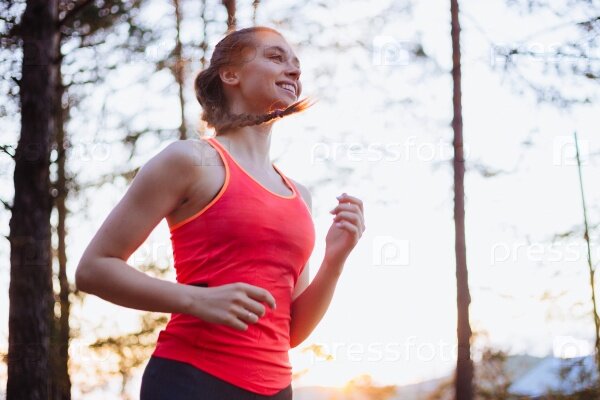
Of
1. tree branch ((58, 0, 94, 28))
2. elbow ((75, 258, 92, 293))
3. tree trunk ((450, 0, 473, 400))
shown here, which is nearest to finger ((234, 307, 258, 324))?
elbow ((75, 258, 92, 293))

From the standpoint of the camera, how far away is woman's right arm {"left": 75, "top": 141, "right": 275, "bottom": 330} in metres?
1.54

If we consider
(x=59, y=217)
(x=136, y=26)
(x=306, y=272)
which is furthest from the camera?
(x=59, y=217)

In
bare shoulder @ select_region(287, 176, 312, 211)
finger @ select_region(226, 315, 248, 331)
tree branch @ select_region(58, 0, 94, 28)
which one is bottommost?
finger @ select_region(226, 315, 248, 331)

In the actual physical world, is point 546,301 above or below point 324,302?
above

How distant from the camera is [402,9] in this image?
A: 9219 mm

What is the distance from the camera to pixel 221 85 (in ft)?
7.19

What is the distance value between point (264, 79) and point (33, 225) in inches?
A: 156

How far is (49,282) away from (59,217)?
6304 mm

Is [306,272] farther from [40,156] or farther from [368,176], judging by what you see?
[368,176]

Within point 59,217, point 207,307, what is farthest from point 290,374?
point 59,217

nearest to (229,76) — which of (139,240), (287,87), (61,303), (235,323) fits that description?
(287,87)

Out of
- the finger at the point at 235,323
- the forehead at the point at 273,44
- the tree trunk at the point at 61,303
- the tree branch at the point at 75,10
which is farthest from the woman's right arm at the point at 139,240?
the tree trunk at the point at 61,303

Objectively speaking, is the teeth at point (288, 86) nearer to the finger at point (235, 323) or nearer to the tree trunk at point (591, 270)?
the finger at point (235, 323)

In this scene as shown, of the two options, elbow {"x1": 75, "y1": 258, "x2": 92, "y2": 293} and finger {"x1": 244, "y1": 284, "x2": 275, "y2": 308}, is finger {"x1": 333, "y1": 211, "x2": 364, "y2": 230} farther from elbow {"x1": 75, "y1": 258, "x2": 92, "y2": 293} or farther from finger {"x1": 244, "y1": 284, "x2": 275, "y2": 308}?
elbow {"x1": 75, "y1": 258, "x2": 92, "y2": 293}
